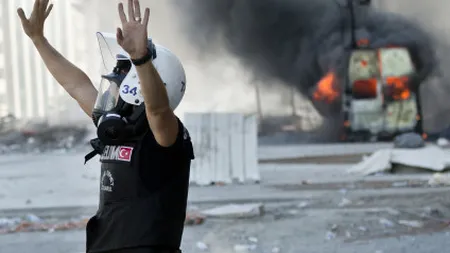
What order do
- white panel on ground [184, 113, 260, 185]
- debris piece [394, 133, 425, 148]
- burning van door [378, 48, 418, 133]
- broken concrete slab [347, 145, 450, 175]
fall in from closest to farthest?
white panel on ground [184, 113, 260, 185] < broken concrete slab [347, 145, 450, 175] < debris piece [394, 133, 425, 148] < burning van door [378, 48, 418, 133]

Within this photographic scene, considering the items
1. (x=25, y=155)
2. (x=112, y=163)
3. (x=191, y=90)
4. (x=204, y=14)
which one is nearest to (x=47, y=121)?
(x=25, y=155)

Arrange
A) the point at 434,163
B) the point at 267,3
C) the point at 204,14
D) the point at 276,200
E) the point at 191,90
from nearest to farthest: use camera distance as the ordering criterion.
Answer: the point at 276,200 < the point at 434,163 < the point at 191,90 < the point at 204,14 < the point at 267,3

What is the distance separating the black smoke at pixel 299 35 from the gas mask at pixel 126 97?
48.9 ft

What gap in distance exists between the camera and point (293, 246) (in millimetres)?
5551

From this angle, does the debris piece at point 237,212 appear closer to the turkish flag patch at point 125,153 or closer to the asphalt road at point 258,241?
the asphalt road at point 258,241

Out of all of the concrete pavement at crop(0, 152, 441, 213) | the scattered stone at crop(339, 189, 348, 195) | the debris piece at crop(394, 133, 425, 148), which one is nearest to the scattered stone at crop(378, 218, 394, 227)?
the concrete pavement at crop(0, 152, 441, 213)

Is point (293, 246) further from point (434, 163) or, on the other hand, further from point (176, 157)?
point (434, 163)

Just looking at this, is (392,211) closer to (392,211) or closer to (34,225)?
(392,211)

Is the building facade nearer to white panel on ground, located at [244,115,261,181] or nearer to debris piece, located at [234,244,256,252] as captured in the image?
white panel on ground, located at [244,115,261,181]

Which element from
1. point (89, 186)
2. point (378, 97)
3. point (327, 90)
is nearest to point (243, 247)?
point (89, 186)

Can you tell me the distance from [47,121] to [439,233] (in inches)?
421

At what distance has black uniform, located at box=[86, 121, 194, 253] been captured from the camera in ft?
6.91

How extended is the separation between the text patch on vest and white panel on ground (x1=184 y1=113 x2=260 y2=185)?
7234 mm

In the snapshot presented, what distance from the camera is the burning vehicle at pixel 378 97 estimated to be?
666 inches
